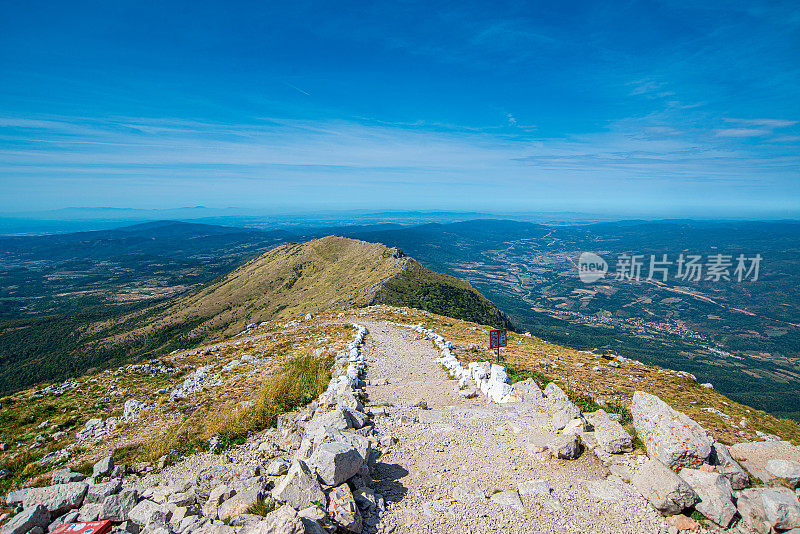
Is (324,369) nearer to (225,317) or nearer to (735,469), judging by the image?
(735,469)

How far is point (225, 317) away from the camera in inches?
4402

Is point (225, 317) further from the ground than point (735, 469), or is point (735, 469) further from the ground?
point (735, 469)

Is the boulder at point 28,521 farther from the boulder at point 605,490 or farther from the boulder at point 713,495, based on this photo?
the boulder at point 713,495

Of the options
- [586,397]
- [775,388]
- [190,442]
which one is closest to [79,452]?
[190,442]

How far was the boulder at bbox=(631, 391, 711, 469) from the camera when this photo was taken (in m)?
9.24

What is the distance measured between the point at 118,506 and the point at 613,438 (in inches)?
541

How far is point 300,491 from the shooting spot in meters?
7.44

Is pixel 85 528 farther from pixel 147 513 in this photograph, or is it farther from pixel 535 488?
pixel 535 488

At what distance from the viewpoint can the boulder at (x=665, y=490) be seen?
8156 millimetres

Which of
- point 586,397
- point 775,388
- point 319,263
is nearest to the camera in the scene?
point 586,397

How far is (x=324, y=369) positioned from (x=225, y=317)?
106885mm

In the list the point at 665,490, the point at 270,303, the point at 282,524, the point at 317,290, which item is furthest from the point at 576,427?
the point at 270,303

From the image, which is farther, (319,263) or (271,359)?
(319,263)

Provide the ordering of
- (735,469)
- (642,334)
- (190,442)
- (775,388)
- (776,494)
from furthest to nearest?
(642,334)
(775,388)
(190,442)
(735,469)
(776,494)
